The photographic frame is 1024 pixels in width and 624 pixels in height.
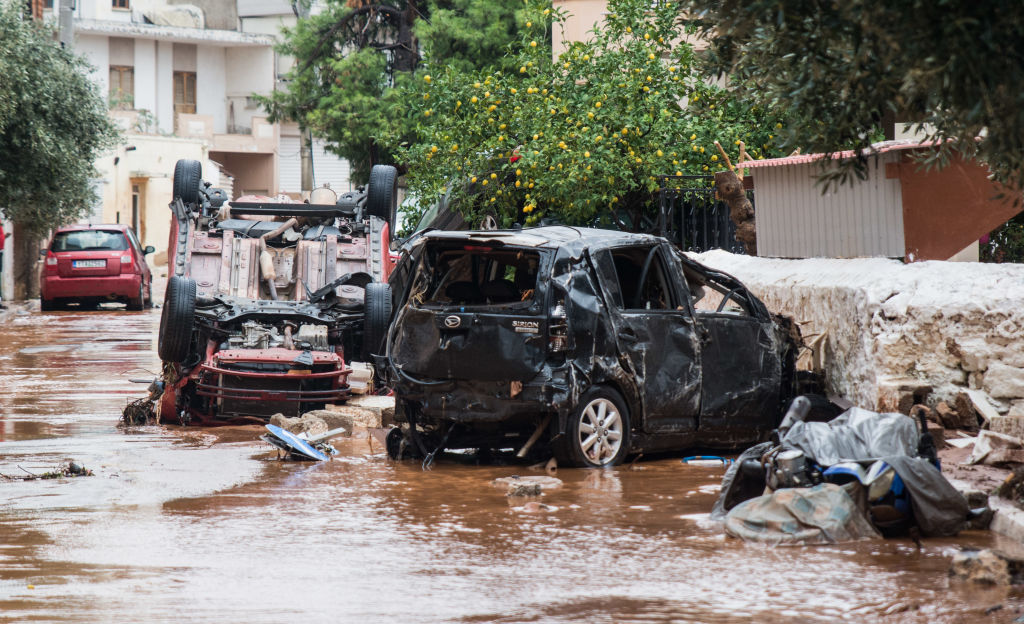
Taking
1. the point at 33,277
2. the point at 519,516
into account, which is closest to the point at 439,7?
the point at 33,277

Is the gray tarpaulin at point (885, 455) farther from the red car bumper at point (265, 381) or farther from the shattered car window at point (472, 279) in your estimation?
the red car bumper at point (265, 381)

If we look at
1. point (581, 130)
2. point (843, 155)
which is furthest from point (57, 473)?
point (581, 130)

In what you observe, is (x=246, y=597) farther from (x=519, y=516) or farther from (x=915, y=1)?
(x=915, y=1)

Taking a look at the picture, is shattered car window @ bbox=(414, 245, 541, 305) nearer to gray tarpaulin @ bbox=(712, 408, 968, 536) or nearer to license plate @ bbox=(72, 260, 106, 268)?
gray tarpaulin @ bbox=(712, 408, 968, 536)

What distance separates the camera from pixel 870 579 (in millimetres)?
6172

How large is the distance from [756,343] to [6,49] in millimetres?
20621

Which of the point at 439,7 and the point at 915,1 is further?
the point at 439,7

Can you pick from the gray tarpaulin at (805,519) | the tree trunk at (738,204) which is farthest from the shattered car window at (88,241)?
the gray tarpaulin at (805,519)

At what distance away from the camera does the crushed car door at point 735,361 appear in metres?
10.4

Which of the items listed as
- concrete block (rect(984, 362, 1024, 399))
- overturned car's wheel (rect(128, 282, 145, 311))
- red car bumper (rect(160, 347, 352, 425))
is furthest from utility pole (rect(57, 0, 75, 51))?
concrete block (rect(984, 362, 1024, 399))

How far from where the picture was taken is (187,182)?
47.1 ft

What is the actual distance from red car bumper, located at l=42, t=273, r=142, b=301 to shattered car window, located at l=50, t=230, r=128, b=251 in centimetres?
63

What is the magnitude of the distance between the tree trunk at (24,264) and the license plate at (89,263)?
21.1ft

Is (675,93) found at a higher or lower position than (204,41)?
lower
